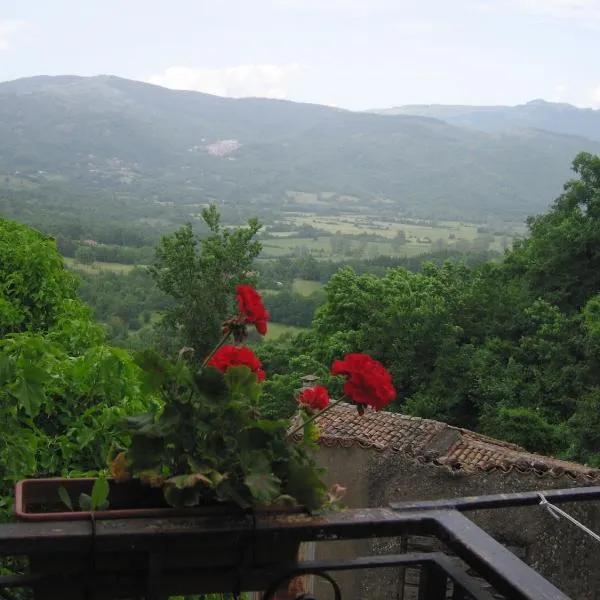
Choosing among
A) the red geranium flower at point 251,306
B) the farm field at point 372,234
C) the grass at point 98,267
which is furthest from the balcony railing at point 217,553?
the farm field at point 372,234

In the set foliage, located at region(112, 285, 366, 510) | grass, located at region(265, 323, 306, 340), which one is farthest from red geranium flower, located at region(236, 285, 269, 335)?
grass, located at region(265, 323, 306, 340)

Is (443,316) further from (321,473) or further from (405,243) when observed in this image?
(405,243)

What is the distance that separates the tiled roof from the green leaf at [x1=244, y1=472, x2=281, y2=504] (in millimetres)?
8446

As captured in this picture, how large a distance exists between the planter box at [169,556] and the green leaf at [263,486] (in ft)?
0.21

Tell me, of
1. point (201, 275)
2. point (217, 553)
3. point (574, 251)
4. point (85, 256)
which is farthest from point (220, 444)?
point (85, 256)

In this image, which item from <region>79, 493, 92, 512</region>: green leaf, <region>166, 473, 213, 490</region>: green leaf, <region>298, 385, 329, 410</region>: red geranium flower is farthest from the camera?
<region>298, 385, 329, 410</region>: red geranium flower

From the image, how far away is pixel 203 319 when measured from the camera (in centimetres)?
3058

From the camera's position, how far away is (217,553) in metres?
1.71

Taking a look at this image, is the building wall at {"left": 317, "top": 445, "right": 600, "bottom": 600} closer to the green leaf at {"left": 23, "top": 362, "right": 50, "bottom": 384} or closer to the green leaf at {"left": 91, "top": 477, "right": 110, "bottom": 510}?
the green leaf at {"left": 23, "top": 362, "right": 50, "bottom": 384}

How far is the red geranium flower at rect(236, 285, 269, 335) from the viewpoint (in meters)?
2.05

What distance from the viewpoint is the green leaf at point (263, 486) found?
1.70 m

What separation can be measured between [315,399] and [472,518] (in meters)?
8.30

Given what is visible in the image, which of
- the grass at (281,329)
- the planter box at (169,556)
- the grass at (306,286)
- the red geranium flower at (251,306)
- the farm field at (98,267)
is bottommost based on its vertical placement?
the grass at (281,329)

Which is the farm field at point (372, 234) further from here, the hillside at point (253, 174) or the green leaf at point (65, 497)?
the green leaf at point (65, 497)
